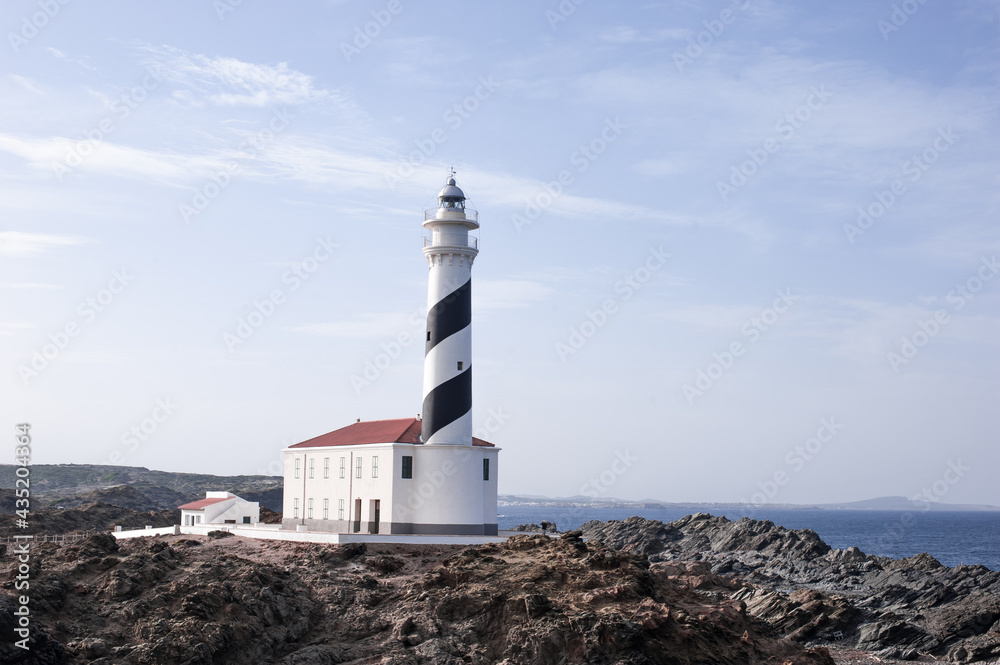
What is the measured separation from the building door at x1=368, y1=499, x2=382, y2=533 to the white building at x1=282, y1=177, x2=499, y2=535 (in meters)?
0.04

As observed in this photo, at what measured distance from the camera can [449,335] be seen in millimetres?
32969

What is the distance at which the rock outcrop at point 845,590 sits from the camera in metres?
30.9

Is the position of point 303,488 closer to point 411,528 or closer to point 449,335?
point 411,528

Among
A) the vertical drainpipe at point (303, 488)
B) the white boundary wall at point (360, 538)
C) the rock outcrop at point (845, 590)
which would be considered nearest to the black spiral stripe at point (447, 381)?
the white boundary wall at point (360, 538)

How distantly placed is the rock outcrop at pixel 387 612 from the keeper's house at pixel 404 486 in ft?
15.1

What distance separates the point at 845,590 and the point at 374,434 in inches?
949

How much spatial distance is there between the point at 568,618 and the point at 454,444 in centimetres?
1157

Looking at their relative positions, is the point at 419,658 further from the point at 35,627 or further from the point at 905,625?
the point at 905,625

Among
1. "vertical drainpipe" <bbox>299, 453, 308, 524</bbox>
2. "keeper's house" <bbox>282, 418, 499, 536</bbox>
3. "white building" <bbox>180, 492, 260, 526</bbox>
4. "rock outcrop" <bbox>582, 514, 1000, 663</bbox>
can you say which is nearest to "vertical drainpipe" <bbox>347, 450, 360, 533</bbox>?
"keeper's house" <bbox>282, 418, 499, 536</bbox>

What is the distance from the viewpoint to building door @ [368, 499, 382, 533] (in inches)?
1328

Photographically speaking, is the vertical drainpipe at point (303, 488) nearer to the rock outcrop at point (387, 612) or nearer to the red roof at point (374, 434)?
the red roof at point (374, 434)

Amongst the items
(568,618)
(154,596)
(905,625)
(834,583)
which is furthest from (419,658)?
(834,583)

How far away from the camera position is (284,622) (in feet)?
77.8

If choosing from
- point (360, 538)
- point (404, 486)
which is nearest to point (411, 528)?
point (404, 486)
